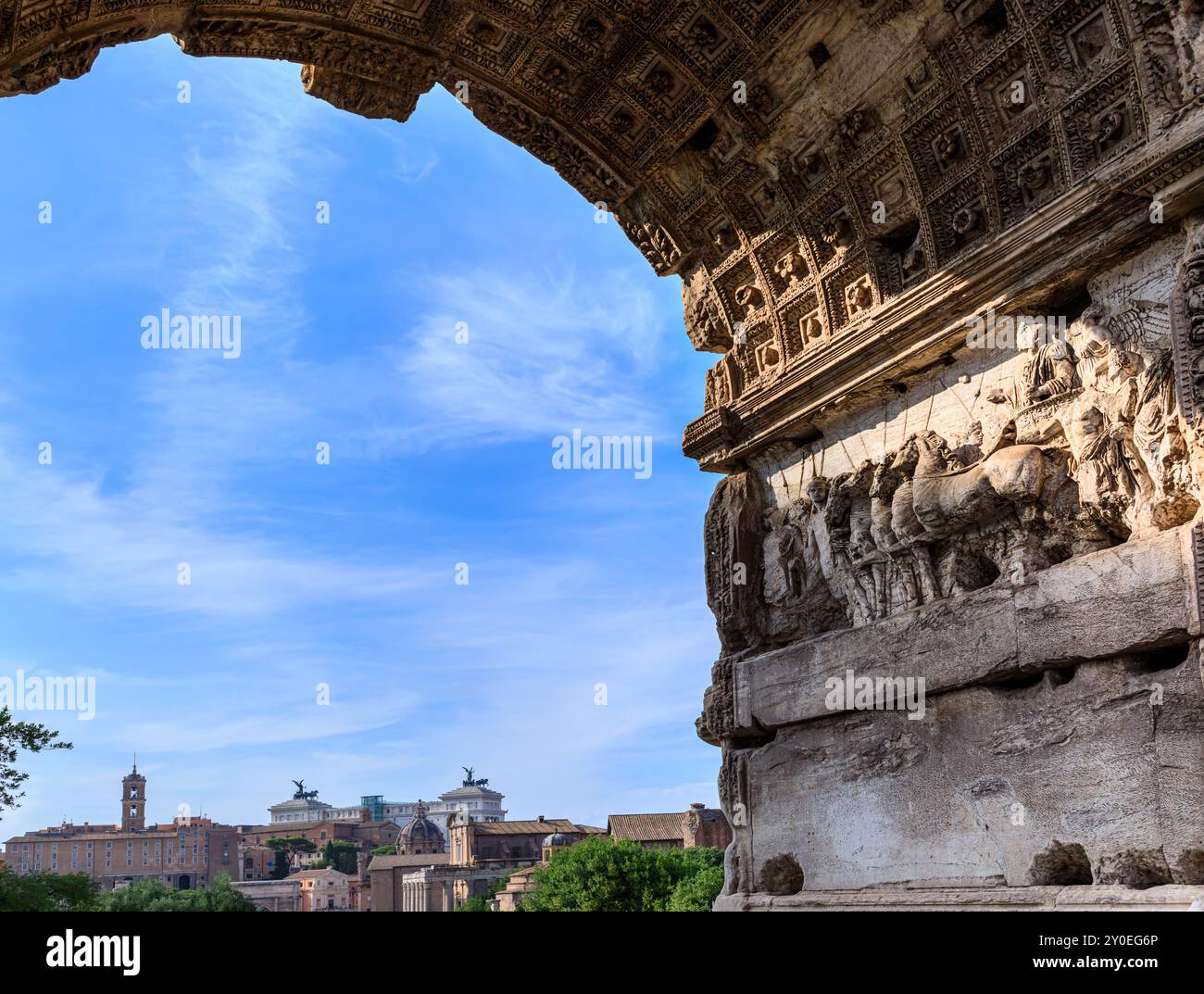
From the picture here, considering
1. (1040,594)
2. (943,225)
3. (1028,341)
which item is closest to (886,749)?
(1040,594)

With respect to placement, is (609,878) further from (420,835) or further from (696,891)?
(420,835)

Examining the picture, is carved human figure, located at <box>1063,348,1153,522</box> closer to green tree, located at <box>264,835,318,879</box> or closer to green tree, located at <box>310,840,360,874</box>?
green tree, located at <box>310,840,360,874</box>

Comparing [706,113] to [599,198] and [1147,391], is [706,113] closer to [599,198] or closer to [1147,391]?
[599,198]

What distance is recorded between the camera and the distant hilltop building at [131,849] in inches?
3462

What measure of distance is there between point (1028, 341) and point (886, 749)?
2.49 meters

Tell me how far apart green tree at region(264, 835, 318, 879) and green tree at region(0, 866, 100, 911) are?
272ft

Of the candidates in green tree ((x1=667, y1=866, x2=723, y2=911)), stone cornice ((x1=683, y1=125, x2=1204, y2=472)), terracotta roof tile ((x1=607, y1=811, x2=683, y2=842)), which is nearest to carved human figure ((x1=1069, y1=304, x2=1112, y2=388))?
stone cornice ((x1=683, y1=125, x2=1204, y2=472))

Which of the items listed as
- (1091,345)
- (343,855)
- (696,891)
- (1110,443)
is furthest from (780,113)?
(343,855)

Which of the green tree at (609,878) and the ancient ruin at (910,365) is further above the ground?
the ancient ruin at (910,365)

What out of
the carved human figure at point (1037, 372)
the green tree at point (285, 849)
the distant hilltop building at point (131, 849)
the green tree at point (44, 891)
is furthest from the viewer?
the green tree at point (285, 849)

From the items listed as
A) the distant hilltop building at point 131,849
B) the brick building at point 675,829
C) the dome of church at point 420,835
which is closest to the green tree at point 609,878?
the brick building at point 675,829

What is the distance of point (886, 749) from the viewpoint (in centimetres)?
677

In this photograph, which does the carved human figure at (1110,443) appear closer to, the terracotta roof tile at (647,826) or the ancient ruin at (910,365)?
the ancient ruin at (910,365)

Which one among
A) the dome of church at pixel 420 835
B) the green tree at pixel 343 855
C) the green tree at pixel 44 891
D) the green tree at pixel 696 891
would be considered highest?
the green tree at pixel 44 891
